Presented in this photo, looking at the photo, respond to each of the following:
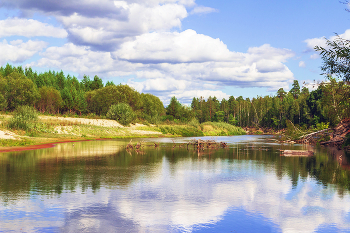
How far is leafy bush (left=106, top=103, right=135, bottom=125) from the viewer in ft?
304

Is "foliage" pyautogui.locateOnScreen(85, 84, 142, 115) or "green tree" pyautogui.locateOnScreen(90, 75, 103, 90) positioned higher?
"green tree" pyautogui.locateOnScreen(90, 75, 103, 90)

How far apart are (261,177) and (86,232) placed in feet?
48.3

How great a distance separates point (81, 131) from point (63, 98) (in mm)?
70883

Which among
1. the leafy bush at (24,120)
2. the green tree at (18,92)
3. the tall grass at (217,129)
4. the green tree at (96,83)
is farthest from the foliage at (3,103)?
the tall grass at (217,129)

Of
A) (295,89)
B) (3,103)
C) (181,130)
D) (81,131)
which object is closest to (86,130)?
(81,131)

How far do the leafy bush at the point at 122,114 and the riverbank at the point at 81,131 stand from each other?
2.13 meters

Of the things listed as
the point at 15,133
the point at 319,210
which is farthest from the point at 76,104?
the point at 319,210

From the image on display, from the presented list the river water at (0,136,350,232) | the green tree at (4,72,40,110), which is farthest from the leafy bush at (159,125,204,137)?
the river water at (0,136,350,232)

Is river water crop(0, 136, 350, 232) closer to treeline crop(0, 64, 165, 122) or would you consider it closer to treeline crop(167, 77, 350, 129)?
treeline crop(167, 77, 350, 129)

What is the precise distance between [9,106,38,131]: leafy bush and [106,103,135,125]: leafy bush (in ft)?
109

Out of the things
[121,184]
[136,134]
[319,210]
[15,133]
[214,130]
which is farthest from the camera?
[214,130]

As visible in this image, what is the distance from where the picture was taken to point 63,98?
134 meters

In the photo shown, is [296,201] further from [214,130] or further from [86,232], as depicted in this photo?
[214,130]

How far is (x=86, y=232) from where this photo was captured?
1047 cm
